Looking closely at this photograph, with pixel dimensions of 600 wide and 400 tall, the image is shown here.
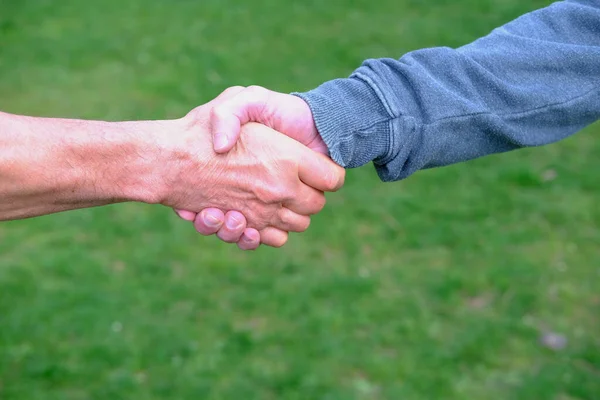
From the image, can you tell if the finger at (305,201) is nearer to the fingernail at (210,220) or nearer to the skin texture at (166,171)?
the skin texture at (166,171)

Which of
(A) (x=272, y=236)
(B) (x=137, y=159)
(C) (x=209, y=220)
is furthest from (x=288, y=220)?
(B) (x=137, y=159)

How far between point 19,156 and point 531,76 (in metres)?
1.94

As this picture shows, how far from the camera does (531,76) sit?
272 centimetres

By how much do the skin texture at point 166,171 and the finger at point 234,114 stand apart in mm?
55

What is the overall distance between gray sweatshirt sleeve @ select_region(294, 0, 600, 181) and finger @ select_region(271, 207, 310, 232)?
1.37ft

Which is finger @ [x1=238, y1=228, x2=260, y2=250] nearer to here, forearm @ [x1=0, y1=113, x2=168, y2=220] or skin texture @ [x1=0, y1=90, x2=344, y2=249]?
skin texture @ [x1=0, y1=90, x2=344, y2=249]

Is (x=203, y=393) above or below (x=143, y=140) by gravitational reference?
below

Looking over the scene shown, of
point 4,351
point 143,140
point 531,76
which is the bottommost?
point 4,351

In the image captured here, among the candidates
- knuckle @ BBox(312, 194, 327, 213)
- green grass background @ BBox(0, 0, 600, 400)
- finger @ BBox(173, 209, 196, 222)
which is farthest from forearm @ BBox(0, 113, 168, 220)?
green grass background @ BBox(0, 0, 600, 400)

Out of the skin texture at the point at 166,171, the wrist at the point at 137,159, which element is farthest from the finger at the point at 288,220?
the wrist at the point at 137,159

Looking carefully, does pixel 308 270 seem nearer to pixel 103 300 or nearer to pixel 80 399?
pixel 103 300

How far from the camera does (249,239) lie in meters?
3.09

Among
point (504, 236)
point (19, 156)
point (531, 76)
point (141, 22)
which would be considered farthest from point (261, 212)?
point (141, 22)

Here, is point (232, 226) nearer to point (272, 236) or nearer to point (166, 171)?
point (272, 236)
